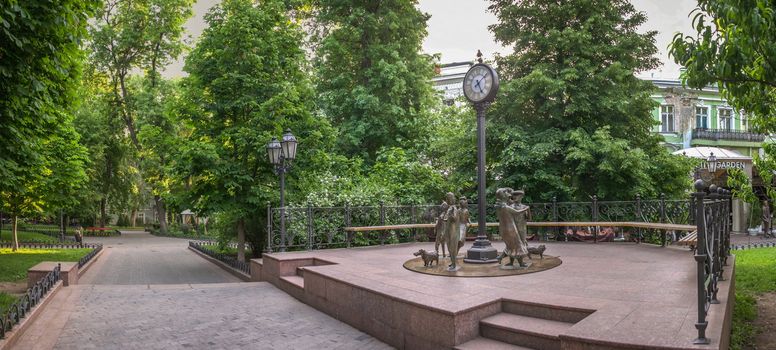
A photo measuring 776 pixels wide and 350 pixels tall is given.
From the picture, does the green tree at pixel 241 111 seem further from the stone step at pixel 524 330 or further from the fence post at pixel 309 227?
the stone step at pixel 524 330

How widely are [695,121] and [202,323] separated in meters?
37.1

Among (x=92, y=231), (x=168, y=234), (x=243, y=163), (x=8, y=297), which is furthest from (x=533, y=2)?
(x=92, y=231)

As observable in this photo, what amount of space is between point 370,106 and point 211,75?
7603 mm

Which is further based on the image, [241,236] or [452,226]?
[241,236]

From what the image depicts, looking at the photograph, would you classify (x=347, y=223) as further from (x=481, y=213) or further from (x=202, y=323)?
(x=202, y=323)

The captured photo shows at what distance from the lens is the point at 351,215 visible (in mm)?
14961

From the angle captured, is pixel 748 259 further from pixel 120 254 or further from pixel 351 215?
pixel 120 254

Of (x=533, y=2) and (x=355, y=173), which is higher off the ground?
(x=533, y=2)

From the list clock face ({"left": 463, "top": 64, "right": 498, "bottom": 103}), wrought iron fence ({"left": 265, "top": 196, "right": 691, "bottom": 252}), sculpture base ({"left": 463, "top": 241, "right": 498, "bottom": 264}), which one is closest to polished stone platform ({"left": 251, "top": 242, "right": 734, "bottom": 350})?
sculpture base ({"left": 463, "top": 241, "right": 498, "bottom": 264})

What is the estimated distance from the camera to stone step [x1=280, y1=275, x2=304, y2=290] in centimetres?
948

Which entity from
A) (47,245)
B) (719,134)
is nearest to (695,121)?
(719,134)

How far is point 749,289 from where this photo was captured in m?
9.91

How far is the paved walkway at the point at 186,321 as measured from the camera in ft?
21.0

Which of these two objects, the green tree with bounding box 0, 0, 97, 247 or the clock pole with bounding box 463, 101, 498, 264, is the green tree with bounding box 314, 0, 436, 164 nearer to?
the clock pole with bounding box 463, 101, 498, 264
